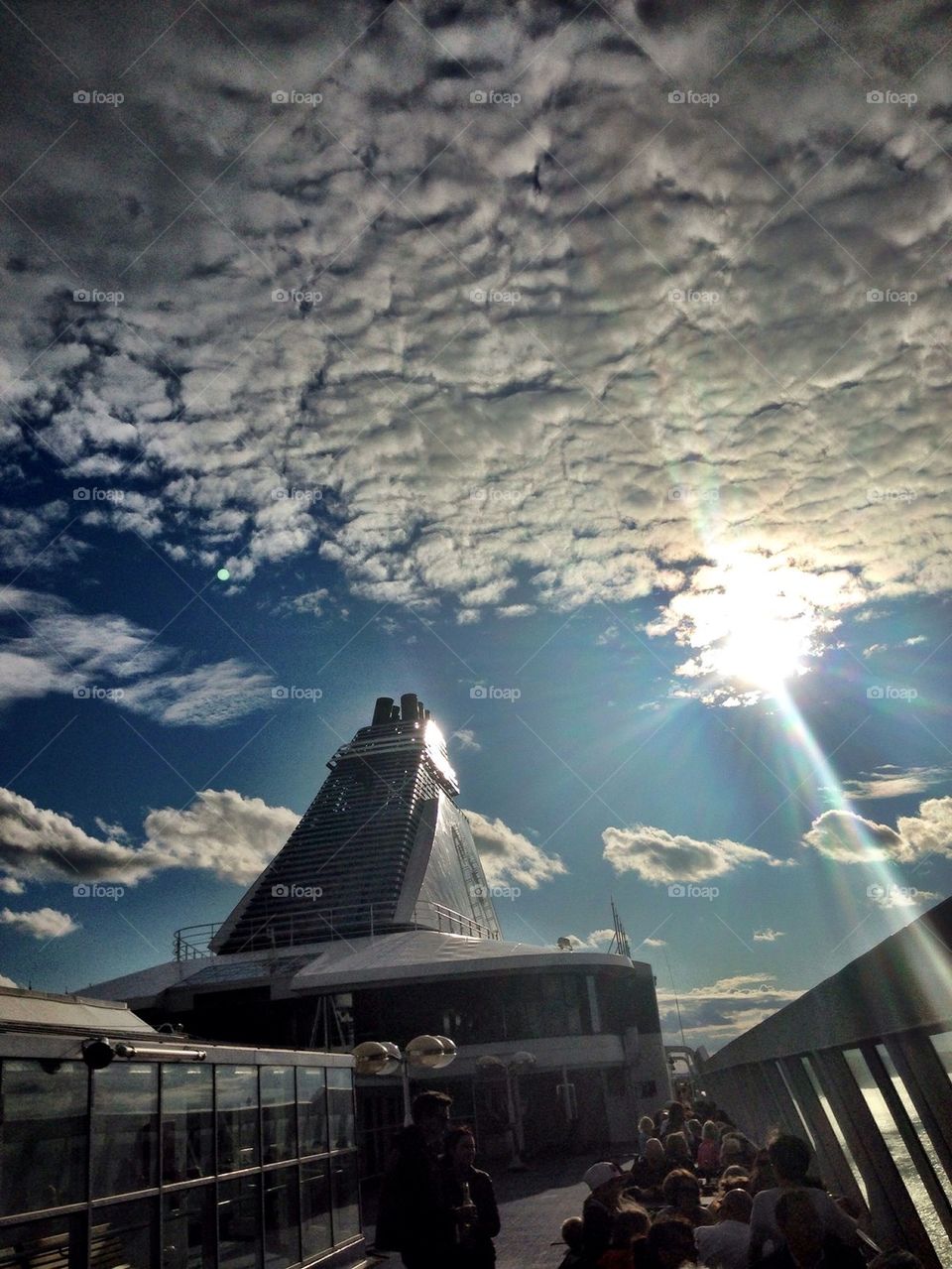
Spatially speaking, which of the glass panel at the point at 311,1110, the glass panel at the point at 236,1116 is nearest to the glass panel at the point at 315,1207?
the glass panel at the point at 311,1110

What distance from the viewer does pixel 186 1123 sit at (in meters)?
8.07

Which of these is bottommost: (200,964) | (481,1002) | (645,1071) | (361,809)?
(645,1071)

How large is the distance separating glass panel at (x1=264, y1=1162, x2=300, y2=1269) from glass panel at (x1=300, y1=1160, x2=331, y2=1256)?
0.22 meters

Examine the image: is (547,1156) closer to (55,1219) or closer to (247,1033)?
(247,1033)

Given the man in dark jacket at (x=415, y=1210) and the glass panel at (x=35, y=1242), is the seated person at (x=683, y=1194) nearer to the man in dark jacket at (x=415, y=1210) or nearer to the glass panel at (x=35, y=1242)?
the man in dark jacket at (x=415, y=1210)

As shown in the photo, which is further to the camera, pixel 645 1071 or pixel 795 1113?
pixel 645 1071

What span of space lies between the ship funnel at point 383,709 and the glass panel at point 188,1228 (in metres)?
57.5

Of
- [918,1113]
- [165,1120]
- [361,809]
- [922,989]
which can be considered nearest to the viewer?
[922,989]

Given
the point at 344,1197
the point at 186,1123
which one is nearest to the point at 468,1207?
the point at 186,1123

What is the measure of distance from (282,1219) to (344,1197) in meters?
2.32

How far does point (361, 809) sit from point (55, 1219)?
47578 mm

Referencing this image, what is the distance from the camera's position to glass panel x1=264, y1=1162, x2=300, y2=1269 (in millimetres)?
9180

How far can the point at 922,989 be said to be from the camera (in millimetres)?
5340

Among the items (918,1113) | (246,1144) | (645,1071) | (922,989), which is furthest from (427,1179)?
(645,1071)
